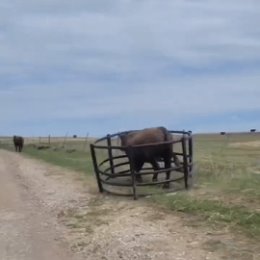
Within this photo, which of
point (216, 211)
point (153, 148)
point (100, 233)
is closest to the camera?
point (100, 233)

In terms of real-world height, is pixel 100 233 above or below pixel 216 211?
below

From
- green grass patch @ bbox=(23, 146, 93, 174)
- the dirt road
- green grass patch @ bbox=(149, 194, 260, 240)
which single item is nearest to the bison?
the dirt road

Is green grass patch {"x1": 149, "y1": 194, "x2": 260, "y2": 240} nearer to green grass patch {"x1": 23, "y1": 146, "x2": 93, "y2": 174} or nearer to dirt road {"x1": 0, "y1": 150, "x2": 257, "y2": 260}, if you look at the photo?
dirt road {"x1": 0, "y1": 150, "x2": 257, "y2": 260}

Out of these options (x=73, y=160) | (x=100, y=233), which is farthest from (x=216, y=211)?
(x=73, y=160)

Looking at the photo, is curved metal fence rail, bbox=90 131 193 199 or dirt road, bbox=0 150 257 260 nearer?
dirt road, bbox=0 150 257 260

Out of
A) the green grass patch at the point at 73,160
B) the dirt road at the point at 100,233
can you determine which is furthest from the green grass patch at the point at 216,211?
the green grass patch at the point at 73,160

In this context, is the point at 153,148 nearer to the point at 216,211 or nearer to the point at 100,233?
the point at 216,211

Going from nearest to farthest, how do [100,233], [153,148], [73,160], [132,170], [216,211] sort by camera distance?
[100,233] → [216,211] → [132,170] → [153,148] → [73,160]

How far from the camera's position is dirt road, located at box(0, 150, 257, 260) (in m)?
8.70

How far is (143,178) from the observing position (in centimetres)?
1747

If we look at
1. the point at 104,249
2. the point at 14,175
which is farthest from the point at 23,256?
the point at 14,175

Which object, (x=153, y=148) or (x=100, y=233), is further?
(x=153, y=148)

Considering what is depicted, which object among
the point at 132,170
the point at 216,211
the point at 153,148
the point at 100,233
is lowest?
the point at 100,233

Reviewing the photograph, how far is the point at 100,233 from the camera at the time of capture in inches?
411
